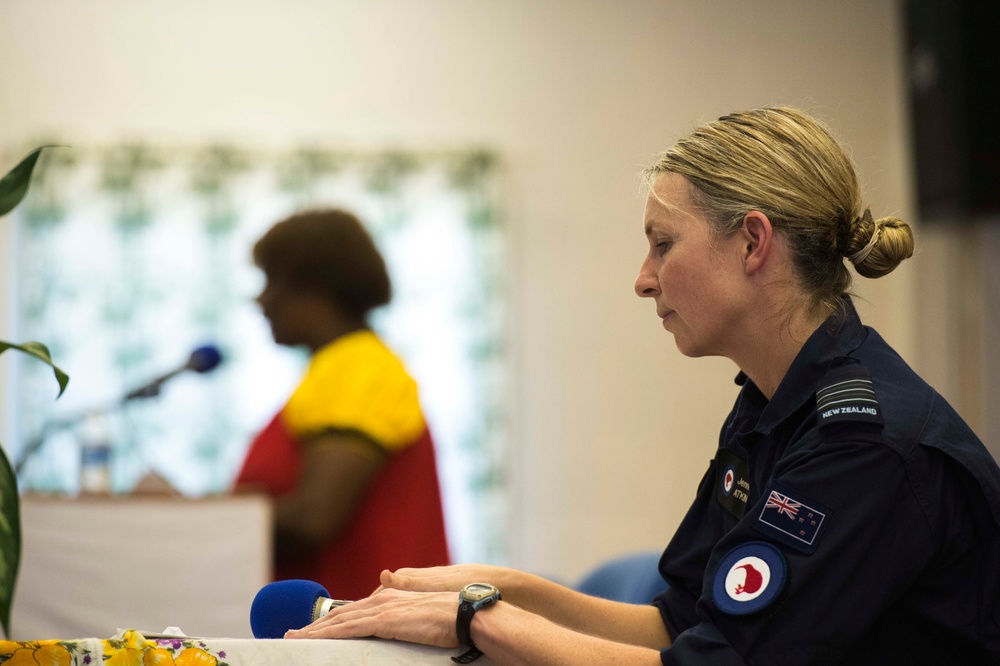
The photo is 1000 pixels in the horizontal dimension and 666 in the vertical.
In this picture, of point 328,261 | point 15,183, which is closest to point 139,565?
point 328,261

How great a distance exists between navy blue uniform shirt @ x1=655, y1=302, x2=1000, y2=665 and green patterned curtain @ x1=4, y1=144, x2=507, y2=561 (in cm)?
294

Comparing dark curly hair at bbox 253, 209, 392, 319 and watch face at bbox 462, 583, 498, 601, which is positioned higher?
dark curly hair at bbox 253, 209, 392, 319

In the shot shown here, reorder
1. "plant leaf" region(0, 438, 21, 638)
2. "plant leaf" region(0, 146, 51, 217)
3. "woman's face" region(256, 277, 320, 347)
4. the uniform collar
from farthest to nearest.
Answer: "woman's face" region(256, 277, 320, 347) → the uniform collar → "plant leaf" region(0, 146, 51, 217) → "plant leaf" region(0, 438, 21, 638)

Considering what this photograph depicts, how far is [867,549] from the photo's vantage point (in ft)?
3.27

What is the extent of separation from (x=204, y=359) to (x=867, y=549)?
70.2 inches

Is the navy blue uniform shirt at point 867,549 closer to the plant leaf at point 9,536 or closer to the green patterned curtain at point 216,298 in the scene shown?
the plant leaf at point 9,536

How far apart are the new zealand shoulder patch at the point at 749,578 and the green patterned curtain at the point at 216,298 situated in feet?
9.69

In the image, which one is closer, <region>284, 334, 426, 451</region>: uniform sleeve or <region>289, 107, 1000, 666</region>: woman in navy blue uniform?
<region>289, 107, 1000, 666</region>: woman in navy blue uniform

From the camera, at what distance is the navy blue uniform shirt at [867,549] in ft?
3.26

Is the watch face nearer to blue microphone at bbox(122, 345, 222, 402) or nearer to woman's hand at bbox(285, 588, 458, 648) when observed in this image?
woman's hand at bbox(285, 588, 458, 648)

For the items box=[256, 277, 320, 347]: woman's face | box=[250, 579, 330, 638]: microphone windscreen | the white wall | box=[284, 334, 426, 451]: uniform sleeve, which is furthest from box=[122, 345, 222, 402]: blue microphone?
the white wall

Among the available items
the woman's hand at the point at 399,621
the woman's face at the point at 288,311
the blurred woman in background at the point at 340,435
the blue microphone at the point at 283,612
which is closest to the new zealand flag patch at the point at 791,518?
the woman's hand at the point at 399,621

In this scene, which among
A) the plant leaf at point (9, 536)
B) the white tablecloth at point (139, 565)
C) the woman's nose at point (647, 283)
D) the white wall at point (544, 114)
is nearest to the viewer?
the plant leaf at point (9, 536)

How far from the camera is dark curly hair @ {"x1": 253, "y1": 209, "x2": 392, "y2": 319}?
2219mm
